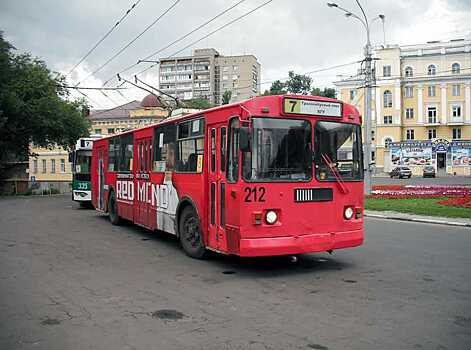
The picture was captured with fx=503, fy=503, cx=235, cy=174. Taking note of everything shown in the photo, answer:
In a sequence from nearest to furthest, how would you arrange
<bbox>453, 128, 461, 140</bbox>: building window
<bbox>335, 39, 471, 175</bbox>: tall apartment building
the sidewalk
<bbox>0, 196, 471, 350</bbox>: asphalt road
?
<bbox>0, 196, 471, 350</bbox>: asphalt road → the sidewalk → <bbox>335, 39, 471, 175</bbox>: tall apartment building → <bbox>453, 128, 461, 140</bbox>: building window

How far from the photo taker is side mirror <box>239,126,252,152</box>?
7770mm

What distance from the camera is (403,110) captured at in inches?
3147

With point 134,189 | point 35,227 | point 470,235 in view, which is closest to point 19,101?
point 35,227

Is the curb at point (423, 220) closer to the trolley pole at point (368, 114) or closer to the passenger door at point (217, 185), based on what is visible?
the trolley pole at point (368, 114)

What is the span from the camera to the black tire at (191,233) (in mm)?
9812

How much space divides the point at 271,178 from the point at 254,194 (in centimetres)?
40

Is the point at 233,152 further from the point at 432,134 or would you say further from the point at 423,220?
the point at 432,134

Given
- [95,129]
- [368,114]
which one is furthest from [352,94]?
[368,114]

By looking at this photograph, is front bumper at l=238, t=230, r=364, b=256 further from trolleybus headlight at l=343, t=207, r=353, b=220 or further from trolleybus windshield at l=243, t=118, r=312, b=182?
trolleybus windshield at l=243, t=118, r=312, b=182

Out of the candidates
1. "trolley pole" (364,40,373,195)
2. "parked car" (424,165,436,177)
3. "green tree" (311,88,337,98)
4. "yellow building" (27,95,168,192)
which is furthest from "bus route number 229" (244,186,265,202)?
"green tree" (311,88,337,98)

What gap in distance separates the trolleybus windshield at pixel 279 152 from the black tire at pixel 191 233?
2146 mm

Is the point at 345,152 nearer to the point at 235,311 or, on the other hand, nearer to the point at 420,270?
the point at 420,270

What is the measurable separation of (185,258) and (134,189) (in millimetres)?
4467

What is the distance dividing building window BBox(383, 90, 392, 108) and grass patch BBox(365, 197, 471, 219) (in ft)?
193
